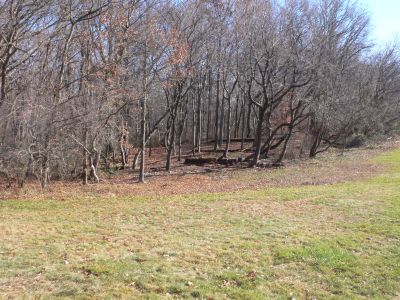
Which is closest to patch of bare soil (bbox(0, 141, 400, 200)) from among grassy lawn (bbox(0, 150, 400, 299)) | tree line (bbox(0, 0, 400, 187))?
tree line (bbox(0, 0, 400, 187))

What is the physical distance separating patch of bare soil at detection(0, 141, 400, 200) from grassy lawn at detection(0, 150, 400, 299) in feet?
8.23

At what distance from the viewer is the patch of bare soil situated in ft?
50.7

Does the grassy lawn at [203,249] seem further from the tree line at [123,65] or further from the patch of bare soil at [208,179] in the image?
the tree line at [123,65]

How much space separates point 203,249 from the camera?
7340 mm

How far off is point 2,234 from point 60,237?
120 cm

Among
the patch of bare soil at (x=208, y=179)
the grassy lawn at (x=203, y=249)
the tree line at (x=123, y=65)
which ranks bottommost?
the grassy lawn at (x=203, y=249)

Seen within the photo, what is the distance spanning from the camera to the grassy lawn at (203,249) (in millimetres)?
5523

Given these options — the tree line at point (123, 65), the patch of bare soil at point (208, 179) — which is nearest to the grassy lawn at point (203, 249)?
the patch of bare soil at point (208, 179)

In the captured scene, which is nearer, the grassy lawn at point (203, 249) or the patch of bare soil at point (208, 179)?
the grassy lawn at point (203, 249)

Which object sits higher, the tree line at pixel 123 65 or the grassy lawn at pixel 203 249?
the tree line at pixel 123 65

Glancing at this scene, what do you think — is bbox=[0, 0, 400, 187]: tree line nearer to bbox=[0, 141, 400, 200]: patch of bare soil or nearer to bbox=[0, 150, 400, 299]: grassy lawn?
bbox=[0, 141, 400, 200]: patch of bare soil

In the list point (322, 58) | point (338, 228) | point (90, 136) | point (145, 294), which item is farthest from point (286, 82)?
point (145, 294)

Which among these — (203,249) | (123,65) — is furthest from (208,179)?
(203,249)

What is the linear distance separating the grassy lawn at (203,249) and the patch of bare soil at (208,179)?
2.51 m
